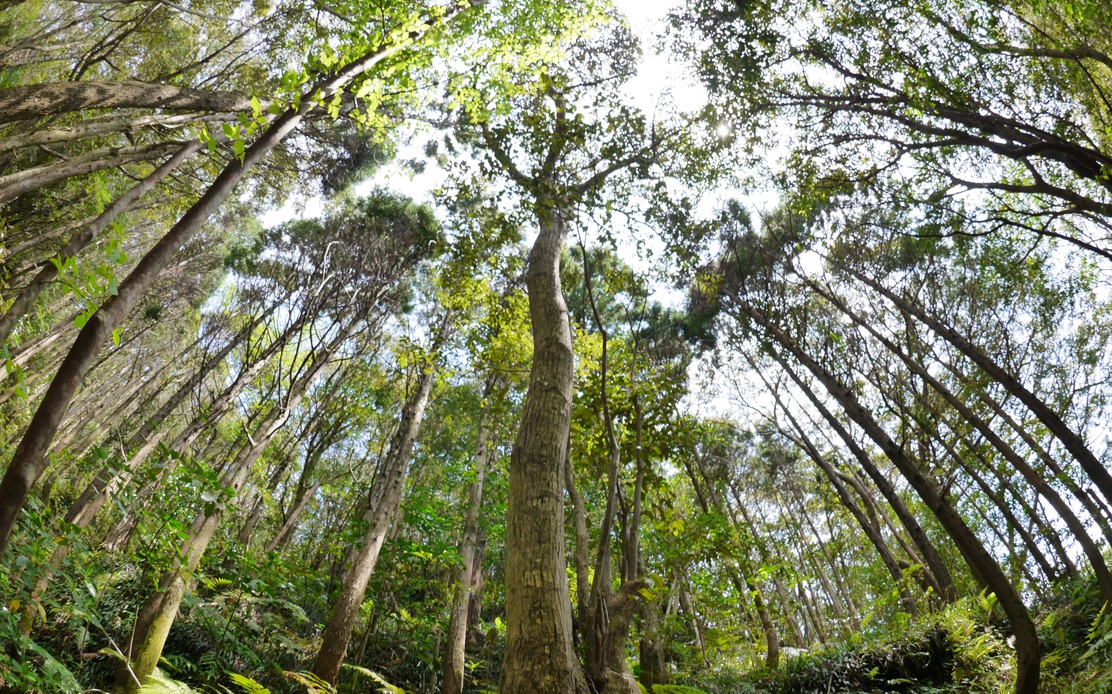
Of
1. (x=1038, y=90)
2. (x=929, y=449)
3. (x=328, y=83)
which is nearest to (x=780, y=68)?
(x=1038, y=90)

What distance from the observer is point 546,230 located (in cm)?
433

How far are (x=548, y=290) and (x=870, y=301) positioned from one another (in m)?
10.0

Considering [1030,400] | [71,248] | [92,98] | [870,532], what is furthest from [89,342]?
[870,532]

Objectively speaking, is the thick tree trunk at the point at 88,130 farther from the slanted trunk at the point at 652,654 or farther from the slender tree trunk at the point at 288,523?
the slanted trunk at the point at 652,654

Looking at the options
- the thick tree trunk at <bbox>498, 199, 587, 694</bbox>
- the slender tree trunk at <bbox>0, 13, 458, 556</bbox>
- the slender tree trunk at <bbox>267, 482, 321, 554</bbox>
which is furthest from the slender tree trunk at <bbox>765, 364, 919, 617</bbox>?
the slender tree trunk at <bbox>0, 13, 458, 556</bbox>

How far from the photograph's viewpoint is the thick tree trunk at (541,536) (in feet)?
6.61

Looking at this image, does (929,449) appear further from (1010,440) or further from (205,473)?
(205,473)

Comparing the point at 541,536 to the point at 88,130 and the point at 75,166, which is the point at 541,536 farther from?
the point at 75,166

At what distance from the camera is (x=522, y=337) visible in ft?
19.9

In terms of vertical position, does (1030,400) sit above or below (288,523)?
above

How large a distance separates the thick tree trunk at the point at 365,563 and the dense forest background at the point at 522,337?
0.04 metres

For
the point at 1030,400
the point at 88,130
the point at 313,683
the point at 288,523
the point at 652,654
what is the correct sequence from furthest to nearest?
the point at 288,523 → the point at 1030,400 → the point at 88,130 → the point at 652,654 → the point at 313,683

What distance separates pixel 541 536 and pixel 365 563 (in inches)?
175

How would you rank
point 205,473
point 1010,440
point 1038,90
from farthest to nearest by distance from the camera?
point 1010,440 → point 1038,90 → point 205,473
